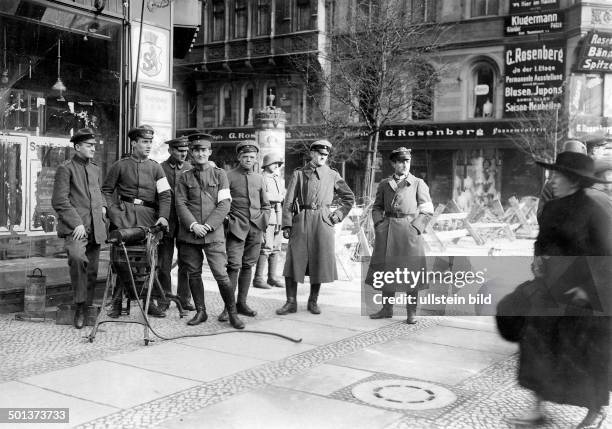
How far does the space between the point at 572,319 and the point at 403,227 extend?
3.44m

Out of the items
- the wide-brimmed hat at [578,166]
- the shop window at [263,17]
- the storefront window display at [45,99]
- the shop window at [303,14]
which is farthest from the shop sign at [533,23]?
the wide-brimmed hat at [578,166]

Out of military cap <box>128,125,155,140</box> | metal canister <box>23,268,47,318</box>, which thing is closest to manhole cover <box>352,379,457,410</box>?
military cap <box>128,125,155,140</box>

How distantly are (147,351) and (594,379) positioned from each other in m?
3.65

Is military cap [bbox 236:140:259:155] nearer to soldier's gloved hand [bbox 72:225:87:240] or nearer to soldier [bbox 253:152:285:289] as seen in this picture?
soldier's gloved hand [bbox 72:225:87:240]

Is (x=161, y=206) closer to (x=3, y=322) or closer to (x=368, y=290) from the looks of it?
(x=3, y=322)

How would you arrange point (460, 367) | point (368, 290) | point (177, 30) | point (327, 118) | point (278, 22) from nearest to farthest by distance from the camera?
point (460, 367)
point (368, 290)
point (177, 30)
point (327, 118)
point (278, 22)

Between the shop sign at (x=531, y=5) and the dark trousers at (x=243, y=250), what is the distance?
22655 mm

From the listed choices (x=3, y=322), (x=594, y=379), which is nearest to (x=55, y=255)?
(x=3, y=322)

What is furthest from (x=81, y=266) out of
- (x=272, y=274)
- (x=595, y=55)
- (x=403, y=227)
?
(x=595, y=55)

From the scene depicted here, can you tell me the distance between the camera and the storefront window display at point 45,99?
30.2ft

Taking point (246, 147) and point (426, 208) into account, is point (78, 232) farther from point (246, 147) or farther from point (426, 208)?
point (426, 208)

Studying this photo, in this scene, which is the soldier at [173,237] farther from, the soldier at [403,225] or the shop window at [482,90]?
the shop window at [482,90]

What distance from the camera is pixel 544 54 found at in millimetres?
26438

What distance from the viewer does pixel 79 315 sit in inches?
280
